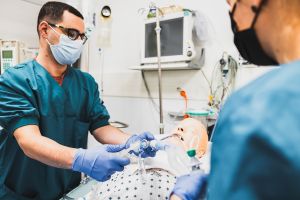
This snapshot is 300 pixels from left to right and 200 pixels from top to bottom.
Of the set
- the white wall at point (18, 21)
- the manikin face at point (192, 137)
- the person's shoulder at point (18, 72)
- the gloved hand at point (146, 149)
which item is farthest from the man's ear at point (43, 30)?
the white wall at point (18, 21)

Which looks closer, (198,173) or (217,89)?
(198,173)

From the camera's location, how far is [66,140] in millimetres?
1522

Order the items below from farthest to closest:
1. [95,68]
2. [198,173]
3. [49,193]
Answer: [95,68], [49,193], [198,173]

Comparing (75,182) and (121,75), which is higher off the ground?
(121,75)

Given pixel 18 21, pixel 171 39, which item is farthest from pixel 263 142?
pixel 18 21

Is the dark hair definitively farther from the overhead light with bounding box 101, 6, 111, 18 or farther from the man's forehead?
the overhead light with bounding box 101, 6, 111, 18

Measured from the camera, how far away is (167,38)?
2297mm

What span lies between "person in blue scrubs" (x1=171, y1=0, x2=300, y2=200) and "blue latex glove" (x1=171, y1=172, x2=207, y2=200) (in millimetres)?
249

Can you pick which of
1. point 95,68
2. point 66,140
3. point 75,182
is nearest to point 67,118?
point 66,140

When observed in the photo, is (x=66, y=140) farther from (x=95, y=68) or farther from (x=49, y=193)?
(x=95, y=68)

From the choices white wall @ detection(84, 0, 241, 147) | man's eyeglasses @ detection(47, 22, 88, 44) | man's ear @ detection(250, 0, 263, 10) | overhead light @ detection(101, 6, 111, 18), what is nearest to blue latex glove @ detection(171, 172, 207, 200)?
man's ear @ detection(250, 0, 263, 10)

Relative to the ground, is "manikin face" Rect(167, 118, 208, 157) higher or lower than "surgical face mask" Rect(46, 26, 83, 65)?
lower

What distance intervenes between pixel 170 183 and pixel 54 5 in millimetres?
1231

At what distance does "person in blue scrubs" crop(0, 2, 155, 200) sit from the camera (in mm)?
1199
